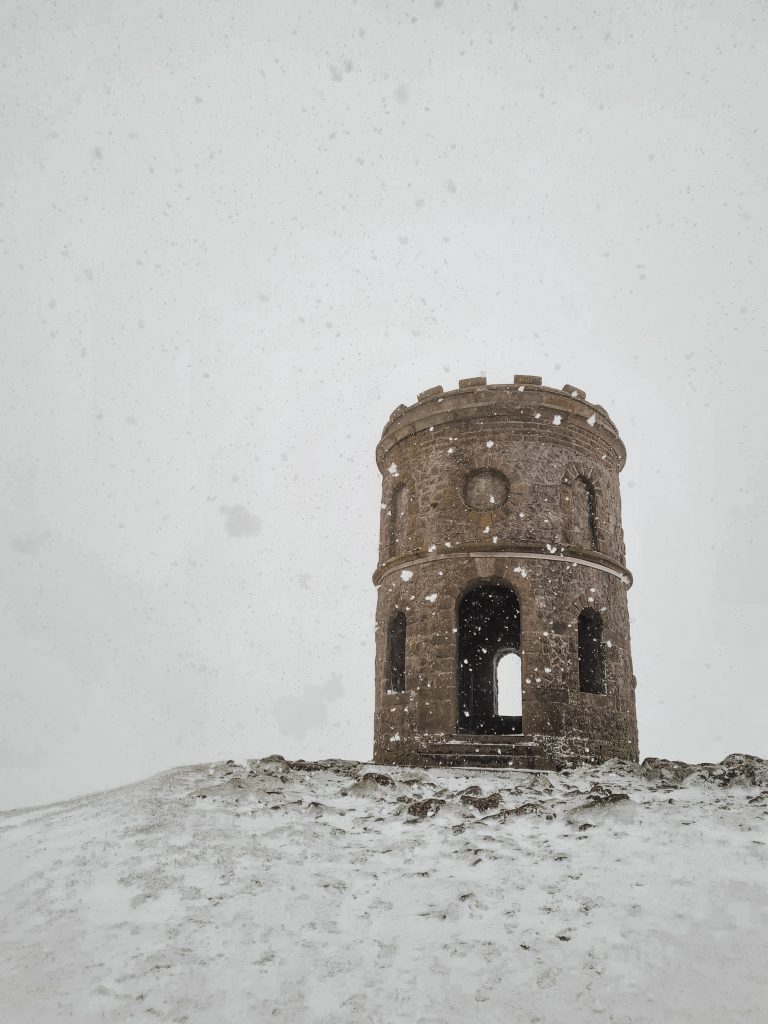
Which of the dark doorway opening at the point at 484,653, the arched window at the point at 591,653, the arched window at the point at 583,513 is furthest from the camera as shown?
the dark doorway opening at the point at 484,653

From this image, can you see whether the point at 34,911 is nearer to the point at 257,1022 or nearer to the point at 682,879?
the point at 257,1022

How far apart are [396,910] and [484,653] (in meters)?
11.2

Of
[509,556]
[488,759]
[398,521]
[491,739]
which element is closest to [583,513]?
[509,556]

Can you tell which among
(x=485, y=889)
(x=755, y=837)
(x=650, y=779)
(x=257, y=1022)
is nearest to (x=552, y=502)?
(x=650, y=779)

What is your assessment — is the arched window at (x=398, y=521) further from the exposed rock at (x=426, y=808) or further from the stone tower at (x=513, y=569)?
the exposed rock at (x=426, y=808)

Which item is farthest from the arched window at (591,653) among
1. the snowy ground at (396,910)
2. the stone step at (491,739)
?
the snowy ground at (396,910)

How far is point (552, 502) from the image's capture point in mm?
12242

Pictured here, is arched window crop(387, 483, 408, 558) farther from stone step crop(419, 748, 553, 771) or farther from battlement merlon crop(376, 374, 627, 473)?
stone step crop(419, 748, 553, 771)

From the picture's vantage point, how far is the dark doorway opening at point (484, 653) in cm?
1539

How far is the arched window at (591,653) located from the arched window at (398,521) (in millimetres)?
3329

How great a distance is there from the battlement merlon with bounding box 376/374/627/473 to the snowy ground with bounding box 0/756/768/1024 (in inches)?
259

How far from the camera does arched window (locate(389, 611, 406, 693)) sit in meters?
12.9

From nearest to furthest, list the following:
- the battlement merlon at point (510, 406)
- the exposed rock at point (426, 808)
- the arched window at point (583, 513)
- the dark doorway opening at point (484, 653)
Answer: the exposed rock at point (426, 808), the arched window at point (583, 513), the battlement merlon at point (510, 406), the dark doorway opening at point (484, 653)

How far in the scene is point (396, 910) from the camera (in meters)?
5.03
